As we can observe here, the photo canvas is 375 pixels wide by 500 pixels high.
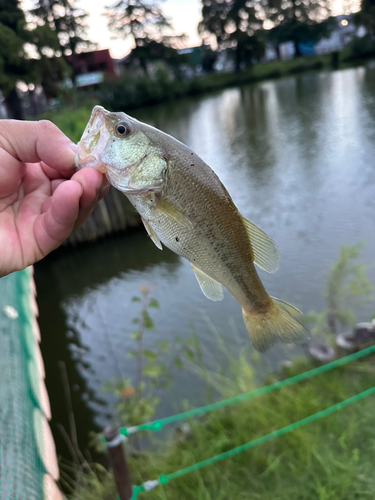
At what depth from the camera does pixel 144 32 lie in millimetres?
45188

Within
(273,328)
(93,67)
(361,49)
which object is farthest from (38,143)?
(93,67)

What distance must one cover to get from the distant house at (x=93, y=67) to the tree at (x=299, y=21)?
79.6 ft

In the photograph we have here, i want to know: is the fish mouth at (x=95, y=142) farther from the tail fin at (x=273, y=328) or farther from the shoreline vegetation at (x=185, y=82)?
the shoreline vegetation at (x=185, y=82)

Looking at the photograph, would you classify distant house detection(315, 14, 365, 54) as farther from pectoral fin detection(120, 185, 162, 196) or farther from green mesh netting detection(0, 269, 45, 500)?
pectoral fin detection(120, 185, 162, 196)

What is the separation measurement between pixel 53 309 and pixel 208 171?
21.4ft

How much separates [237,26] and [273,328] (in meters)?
56.4

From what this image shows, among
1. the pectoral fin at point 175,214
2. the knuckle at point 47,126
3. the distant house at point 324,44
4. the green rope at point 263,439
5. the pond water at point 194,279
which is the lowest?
the pond water at point 194,279

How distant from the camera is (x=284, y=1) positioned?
51.8m

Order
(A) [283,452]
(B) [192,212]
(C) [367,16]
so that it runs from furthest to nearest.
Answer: (C) [367,16] < (A) [283,452] < (B) [192,212]

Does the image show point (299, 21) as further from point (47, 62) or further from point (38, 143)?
point (38, 143)

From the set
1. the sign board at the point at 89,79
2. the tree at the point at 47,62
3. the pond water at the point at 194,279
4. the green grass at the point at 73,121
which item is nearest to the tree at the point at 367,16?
the sign board at the point at 89,79

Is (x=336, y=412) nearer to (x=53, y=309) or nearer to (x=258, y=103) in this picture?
(x=53, y=309)

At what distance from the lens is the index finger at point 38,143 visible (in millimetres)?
1552

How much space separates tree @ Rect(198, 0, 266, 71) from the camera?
47562 mm
